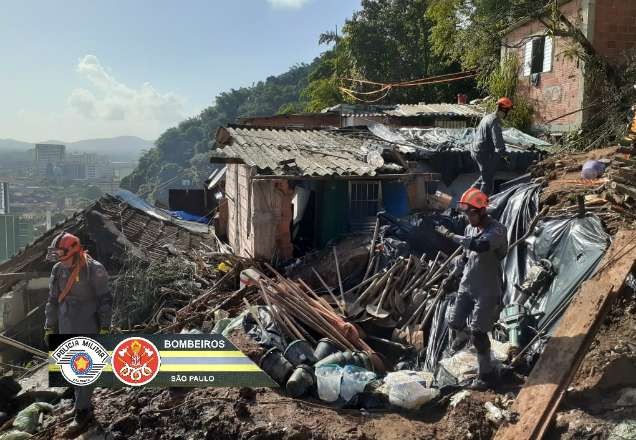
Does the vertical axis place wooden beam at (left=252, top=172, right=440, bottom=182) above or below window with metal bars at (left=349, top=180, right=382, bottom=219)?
above

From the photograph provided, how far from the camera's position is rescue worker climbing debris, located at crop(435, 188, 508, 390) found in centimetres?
482

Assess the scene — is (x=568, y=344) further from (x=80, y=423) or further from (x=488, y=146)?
(x=80, y=423)

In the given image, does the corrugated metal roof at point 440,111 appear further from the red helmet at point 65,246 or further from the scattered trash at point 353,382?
the red helmet at point 65,246

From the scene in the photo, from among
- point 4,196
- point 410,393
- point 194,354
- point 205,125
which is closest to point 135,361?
point 194,354

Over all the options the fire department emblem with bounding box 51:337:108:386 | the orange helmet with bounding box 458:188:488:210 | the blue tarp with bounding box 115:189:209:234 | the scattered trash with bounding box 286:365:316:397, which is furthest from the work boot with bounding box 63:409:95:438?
Result: the blue tarp with bounding box 115:189:209:234

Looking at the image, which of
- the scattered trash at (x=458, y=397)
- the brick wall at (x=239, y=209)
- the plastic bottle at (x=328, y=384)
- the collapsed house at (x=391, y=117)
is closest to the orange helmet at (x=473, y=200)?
the scattered trash at (x=458, y=397)

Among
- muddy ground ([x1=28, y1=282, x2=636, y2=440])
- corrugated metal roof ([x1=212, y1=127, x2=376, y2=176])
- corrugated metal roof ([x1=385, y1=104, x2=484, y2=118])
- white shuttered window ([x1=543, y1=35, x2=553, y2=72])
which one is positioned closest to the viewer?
muddy ground ([x1=28, y1=282, x2=636, y2=440])

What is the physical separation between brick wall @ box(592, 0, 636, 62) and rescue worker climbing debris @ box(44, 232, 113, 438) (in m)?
12.4

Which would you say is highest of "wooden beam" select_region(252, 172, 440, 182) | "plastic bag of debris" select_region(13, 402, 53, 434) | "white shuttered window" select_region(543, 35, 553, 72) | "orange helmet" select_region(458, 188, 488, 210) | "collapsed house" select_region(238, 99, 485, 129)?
"white shuttered window" select_region(543, 35, 553, 72)

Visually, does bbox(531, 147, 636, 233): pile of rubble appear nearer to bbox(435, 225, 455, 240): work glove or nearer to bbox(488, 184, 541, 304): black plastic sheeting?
bbox(488, 184, 541, 304): black plastic sheeting

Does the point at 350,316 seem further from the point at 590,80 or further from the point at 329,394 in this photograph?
the point at 590,80

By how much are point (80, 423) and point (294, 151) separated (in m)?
6.47

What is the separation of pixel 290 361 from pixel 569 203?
448 cm

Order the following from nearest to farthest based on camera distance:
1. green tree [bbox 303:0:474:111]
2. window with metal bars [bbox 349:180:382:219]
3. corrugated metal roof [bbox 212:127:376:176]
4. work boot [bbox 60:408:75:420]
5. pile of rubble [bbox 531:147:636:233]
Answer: work boot [bbox 60:408:75:420]
pile of rubble [bbox 531:147:636:233]
corrugated metal roof [bbox 212:127:376:176]
window with metal bars [bbox 349:180:382:219]
green tree [bbox 303:0:474:111]
